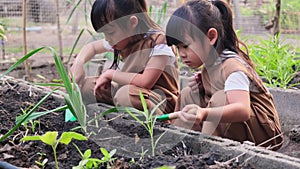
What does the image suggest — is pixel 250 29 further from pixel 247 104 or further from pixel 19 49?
pixel 247 104

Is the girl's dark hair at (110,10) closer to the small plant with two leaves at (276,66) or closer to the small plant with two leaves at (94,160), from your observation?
the small plant with two leaves at (94,160)

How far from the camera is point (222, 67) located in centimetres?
181

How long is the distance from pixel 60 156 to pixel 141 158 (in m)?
0.28

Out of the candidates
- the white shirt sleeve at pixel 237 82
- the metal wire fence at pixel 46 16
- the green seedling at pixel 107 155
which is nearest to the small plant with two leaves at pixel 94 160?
the green seedling at pixel 107 155

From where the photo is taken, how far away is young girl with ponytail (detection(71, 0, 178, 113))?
2090 millimetres

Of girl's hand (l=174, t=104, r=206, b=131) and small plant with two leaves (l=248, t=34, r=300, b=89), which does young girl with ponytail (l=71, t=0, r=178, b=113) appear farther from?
small plant with two leaves (l=248, t=34, r=300, b=89)

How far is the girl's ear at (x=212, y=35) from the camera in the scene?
5.92 feet

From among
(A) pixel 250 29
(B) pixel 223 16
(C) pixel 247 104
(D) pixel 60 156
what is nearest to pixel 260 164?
(C) pixel 247 104

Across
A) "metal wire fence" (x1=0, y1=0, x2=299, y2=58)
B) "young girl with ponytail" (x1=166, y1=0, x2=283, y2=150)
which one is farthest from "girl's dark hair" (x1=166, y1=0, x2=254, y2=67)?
"metal wire fence" (x1=0, y1=0, x2=299, y2=58)

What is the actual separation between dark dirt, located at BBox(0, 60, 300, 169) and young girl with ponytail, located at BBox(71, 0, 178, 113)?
0.29 m

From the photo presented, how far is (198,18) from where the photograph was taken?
71.4 inches

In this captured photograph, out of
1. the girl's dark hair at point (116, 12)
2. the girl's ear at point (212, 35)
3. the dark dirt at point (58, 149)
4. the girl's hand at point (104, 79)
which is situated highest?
the girl's dark hair at point (116, 12)

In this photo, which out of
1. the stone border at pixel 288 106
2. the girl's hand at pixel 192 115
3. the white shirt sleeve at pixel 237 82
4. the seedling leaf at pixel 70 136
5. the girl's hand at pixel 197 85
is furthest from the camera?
the stone border at pixel 288 106

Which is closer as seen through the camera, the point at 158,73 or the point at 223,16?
Answer: the point at 223,16
